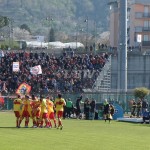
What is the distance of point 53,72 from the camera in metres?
81.4

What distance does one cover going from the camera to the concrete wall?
80069 millimetres

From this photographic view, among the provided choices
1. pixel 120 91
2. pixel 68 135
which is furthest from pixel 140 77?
pixel 68 135

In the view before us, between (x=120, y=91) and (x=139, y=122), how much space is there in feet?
46.6

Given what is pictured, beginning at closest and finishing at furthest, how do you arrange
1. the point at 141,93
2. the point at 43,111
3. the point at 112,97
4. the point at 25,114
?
the point at 43,111 < the point at 25,114 < the point at 141,93 < the point at 112,97

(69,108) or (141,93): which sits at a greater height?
(141,93)

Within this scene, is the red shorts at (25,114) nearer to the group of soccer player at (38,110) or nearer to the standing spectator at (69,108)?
the group of soccer player at (38,110)

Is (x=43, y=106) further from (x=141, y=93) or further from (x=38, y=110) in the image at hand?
(x=141, y=93)

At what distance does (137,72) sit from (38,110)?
149 feet

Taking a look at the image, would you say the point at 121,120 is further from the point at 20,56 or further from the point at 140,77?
the point at 20,56

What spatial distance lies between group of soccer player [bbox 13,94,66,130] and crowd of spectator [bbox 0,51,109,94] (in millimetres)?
33563

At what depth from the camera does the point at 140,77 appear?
8119cm

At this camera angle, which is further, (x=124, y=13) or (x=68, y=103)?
(x=124, y=13)

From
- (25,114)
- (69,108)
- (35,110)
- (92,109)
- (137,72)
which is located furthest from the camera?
(137,72)

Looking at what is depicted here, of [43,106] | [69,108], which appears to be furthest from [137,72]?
[43,106]
